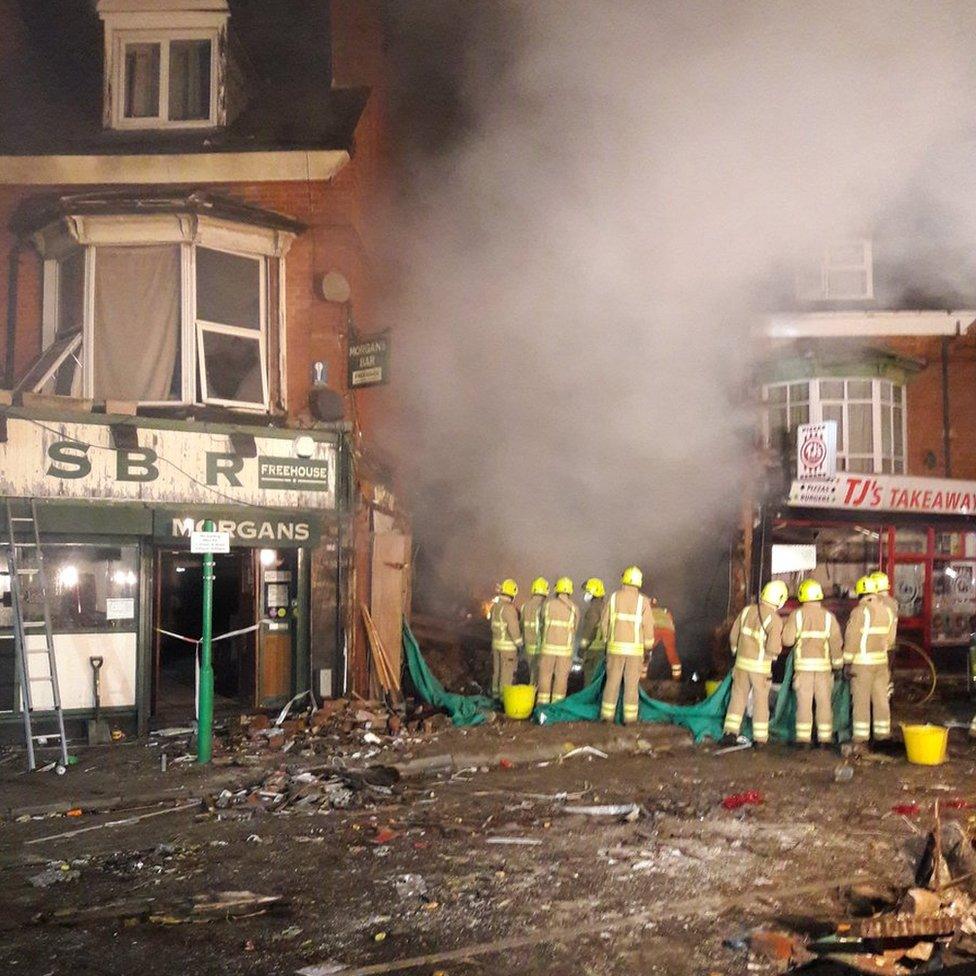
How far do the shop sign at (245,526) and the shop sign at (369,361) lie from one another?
1.59m

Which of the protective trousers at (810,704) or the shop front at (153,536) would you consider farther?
the protective trousers at (810,704)

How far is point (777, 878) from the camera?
17.0 feet

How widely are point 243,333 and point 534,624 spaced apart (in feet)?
15.1

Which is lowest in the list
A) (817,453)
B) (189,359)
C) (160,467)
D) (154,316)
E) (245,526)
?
(245,526)

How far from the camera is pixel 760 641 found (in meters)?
9.08

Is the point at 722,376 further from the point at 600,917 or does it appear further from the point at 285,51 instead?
the point at 600,917

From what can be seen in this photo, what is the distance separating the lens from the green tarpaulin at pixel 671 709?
367 inches

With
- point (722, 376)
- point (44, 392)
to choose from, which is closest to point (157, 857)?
point (44, 392)

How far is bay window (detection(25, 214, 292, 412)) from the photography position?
9.68m

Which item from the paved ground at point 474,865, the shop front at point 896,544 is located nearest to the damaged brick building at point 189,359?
the paved ground at point 474,865

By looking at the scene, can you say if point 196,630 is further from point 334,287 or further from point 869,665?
point 869,665

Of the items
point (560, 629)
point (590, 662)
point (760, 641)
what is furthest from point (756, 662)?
point (590, 662)

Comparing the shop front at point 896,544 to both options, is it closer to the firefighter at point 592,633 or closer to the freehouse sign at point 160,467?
the firefighter at point 592,633

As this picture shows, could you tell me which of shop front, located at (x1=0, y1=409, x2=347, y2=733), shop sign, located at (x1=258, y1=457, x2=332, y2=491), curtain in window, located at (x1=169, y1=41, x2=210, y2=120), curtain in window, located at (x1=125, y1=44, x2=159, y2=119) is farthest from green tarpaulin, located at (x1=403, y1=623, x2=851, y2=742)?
curtain in window, located at (x1=125, y1=44, x2=159, y2=119)
